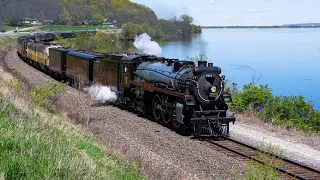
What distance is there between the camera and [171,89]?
16.5m

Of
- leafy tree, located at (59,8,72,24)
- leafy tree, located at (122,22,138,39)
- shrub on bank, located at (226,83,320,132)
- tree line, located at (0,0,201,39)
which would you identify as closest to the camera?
shrub on bank, located at (226,83,320,132)

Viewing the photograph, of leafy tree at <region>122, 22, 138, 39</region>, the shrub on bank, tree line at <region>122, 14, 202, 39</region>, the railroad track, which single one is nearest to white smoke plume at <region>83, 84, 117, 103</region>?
the shrub on bank

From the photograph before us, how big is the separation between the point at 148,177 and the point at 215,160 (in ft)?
10.6

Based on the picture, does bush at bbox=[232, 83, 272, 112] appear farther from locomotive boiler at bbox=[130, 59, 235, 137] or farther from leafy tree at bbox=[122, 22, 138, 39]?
leafy tree at bbox=[122, 22, 138, 39]

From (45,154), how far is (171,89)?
850 centimetres

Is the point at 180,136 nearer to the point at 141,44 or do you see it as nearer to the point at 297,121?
the point at 297,121

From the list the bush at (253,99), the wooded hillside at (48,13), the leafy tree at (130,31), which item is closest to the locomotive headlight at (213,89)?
the bush at (253,99)

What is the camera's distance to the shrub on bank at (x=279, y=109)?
20478mm

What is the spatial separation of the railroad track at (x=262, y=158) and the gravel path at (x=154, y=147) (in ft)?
1.91

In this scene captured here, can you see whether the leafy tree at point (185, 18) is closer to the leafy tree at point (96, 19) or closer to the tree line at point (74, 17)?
the tree line at point (74, 17)

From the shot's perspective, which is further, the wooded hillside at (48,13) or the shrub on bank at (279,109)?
the wooded hillside at (48,13)

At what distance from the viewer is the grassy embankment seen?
303 inches

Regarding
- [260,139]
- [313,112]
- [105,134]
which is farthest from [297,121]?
[105,134]

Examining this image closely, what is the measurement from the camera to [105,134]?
15.6 metres
